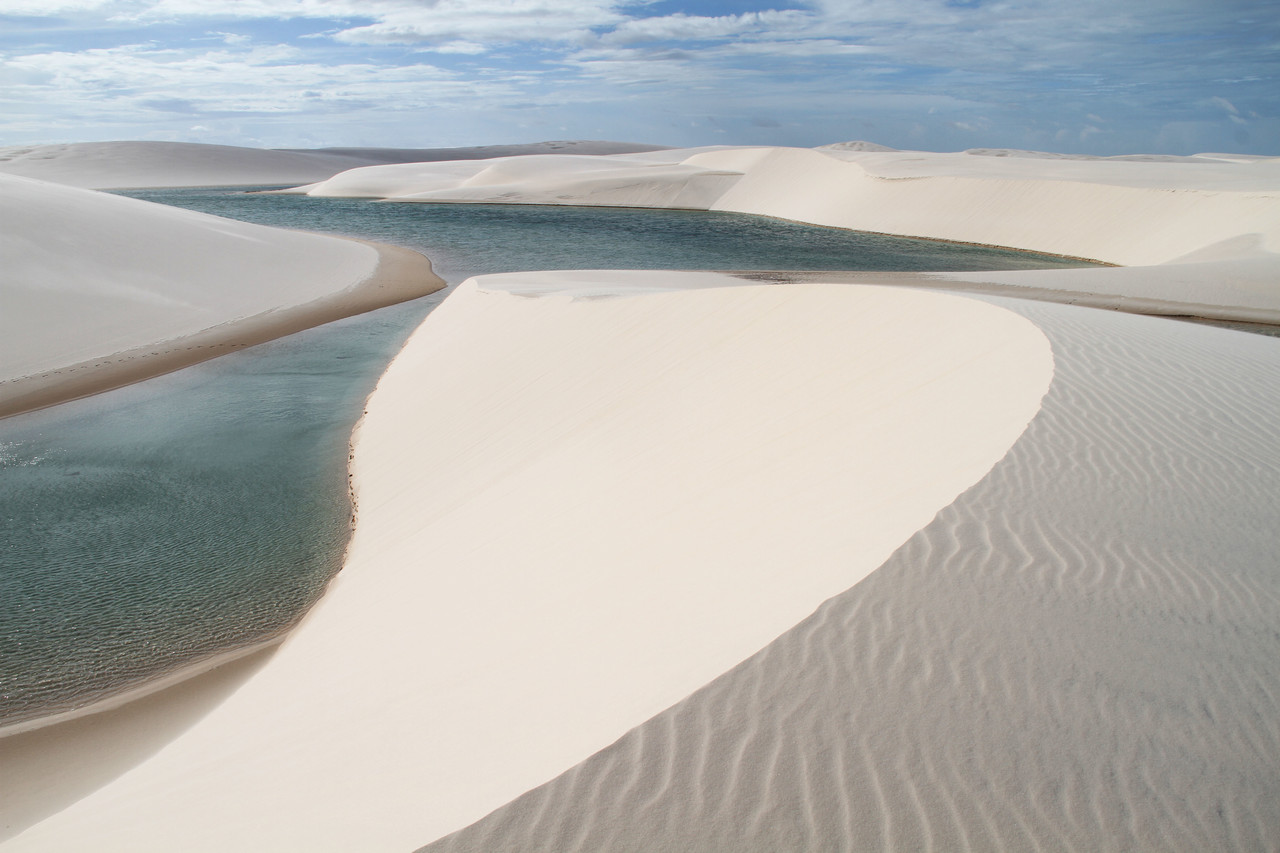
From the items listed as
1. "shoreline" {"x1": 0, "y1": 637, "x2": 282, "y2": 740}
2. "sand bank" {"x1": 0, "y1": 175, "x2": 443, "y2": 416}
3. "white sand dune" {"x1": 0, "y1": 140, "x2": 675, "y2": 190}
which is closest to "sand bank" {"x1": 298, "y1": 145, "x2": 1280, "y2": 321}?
"sand bank" {"x1": 0, "y1": 175, "x2": 443, "y2": 416}

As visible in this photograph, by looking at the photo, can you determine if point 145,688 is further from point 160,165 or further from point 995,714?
point 160,165

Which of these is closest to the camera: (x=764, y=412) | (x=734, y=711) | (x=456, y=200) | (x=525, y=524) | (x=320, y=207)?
(x=734, y=711)

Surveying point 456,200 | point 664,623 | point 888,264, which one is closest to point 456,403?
point 664,623

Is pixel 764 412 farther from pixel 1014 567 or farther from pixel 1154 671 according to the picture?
pixel 1154 671

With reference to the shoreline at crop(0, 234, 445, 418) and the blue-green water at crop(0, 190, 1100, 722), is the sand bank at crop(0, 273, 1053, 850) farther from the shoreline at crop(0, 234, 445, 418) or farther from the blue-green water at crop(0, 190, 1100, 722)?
the shoreline at crop(0, 234, 445, 418)

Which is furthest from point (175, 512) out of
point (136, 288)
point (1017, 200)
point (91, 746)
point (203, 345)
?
point (1017, 200)

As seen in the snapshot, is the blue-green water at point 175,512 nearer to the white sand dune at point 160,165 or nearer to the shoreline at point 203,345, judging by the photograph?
the shoreline at point 203,345

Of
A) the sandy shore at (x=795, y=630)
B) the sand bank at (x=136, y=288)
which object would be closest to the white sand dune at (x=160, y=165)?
the sand bank at (x=136, y=288)
